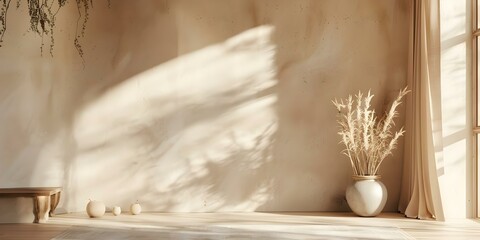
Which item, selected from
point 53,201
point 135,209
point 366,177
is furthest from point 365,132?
point 53,201

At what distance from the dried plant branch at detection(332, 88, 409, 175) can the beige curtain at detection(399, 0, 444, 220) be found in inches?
7.2

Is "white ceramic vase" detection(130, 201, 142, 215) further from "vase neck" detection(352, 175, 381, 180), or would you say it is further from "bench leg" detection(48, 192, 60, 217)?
"vase neck" detection(352, 175, 381, 180)

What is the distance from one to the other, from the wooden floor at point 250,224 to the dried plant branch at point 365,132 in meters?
0.56

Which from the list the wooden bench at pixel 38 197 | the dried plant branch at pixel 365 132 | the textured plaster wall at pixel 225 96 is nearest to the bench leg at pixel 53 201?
the wooden bench at pixel 38 197

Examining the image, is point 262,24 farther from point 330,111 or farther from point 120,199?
point 120,199

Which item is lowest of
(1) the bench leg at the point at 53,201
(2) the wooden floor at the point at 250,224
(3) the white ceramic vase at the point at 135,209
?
(2) the wooden floor at the point at 250,224

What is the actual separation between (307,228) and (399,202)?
1.70 m

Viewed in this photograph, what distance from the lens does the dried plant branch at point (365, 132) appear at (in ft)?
20.4

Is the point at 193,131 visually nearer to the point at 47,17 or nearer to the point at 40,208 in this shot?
the point at 40,208

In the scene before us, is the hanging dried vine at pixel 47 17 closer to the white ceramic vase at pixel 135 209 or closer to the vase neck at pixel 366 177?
the white ceramic vase at pixel 135 209

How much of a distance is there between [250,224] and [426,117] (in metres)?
→ 1.93

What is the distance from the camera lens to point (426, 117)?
6.00 meters

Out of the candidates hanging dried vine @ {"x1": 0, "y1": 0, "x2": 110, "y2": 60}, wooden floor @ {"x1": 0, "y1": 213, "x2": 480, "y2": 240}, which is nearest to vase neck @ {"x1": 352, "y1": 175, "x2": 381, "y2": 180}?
wooden floor @ {"x1": 0, "y1": 213, "x2": 480, "y2": 240}

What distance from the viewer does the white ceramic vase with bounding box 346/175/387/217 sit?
612cm
